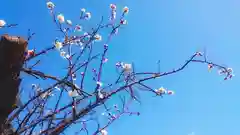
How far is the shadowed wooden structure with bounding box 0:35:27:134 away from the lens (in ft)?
6.26

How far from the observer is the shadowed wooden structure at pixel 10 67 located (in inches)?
75.2

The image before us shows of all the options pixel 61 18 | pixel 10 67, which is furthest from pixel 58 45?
pixel 10 67

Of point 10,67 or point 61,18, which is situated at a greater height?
point 61,18

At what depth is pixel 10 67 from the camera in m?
1.93

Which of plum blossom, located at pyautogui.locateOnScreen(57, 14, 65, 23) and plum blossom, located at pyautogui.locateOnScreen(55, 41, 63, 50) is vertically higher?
plum blossom, located at pyautogui.locateOnScreen(57, 14, 65, 23)

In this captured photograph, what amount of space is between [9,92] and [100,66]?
185 cm

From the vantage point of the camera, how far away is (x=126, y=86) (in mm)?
3189

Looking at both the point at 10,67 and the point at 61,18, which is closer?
the point at 10,67

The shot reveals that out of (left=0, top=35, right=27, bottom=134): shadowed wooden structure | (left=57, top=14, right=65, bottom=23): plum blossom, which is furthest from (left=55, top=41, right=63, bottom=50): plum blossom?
(left=0, top=35, right=27, bottom=134): shadowed wooden structure

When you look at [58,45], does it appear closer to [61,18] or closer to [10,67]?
[61,18]

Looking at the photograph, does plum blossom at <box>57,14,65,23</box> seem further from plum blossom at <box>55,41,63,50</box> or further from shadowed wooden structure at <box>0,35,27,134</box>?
shadowed wooden structure at <box>0,35,27,134</box>

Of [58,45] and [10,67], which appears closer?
[10,67]

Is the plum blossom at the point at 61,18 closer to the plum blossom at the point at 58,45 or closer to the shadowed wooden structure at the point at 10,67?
the plum blossom at the point at 58,45

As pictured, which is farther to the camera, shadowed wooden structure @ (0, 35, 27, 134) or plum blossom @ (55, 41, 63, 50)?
plum blossom @ (55, 41, 63, 50)
